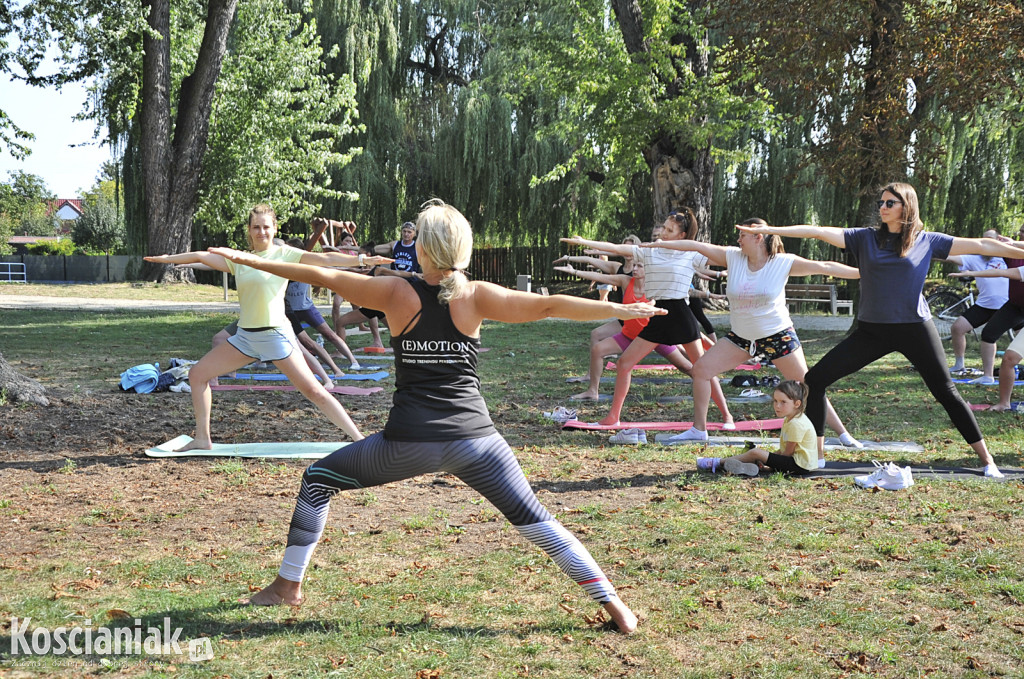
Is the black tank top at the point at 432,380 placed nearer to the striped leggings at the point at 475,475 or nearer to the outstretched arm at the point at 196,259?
the striped leggings at the point at 475,475

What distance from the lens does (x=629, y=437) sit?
27.7 feet

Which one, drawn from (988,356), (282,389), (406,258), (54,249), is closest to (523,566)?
(282,389)

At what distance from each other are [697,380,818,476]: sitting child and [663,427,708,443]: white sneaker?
47.2 inches

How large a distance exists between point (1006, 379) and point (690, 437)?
3.83 metres

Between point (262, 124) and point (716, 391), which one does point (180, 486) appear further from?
point (262, 124)

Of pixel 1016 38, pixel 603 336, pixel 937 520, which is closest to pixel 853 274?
pixel 937 520

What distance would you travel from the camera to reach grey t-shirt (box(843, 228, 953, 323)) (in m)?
6.41

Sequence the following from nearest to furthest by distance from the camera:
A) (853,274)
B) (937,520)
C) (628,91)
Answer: (937,520) → (853,274) → (628,91)

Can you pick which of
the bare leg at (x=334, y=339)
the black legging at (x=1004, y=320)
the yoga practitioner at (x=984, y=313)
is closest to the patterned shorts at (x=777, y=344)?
the black legging at (x=1004, y=320)

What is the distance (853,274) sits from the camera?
23.2 feet

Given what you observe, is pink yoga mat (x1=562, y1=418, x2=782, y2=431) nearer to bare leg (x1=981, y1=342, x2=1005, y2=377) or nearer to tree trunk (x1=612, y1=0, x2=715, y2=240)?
bare leg (x1=981, y1=342, x2=1005, y2=377)

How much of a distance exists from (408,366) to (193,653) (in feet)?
4.77

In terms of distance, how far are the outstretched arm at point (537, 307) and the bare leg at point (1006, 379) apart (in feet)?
22.7

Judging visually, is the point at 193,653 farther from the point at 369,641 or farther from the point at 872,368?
the point at 872,368
